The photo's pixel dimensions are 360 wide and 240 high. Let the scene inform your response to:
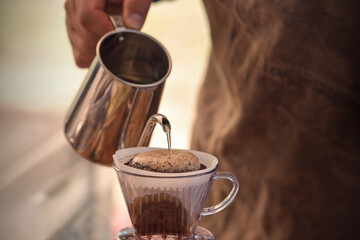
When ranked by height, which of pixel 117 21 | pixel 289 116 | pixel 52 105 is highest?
pixel 117 21

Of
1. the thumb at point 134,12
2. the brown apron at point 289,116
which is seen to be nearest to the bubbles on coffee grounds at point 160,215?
the thumb at point 134,12

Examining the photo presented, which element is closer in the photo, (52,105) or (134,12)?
(134,12)

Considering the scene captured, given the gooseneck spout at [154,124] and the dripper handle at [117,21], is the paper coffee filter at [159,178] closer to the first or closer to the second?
the gooseneck spout at [154,124]

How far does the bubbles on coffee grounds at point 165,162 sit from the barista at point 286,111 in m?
0.25

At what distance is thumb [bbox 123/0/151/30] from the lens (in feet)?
1.71

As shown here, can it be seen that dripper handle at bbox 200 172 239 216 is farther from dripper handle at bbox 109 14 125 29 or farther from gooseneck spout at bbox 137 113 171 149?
dripper handle at bbox 109 14 125 29

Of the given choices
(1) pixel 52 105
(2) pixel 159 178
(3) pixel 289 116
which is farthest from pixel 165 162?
(1) pixel 52 105

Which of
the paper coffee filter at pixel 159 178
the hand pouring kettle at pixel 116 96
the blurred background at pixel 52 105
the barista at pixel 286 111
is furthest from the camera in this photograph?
the blurred background at pixel 52 105

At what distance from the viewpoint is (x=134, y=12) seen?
1.72 ft

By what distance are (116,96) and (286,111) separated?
374 millimetres

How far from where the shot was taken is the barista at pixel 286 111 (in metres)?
0.68

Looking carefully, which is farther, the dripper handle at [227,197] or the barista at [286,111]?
the barista at [286,111]

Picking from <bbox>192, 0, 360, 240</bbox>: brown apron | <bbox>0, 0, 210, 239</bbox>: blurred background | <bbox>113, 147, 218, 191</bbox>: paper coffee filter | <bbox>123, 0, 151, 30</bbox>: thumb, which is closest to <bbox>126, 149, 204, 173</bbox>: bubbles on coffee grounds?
<bbox>113, 147, 218, 191</bbox>: paper coffee filter

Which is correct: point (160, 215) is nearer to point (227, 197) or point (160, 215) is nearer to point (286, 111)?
point (227, 197)
